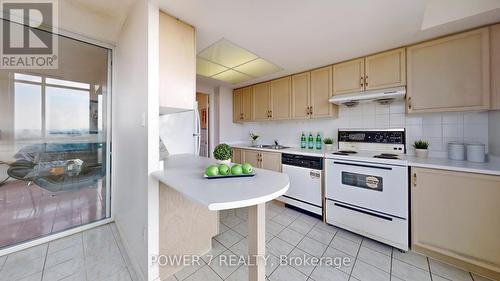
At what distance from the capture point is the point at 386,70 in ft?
6.64

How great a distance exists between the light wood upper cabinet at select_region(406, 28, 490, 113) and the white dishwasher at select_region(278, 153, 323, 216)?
1.22 meters

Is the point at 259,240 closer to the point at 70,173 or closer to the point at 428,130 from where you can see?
the point at 428,130

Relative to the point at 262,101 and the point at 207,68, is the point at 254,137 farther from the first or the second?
the point at 207,68

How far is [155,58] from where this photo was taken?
47.4 inches

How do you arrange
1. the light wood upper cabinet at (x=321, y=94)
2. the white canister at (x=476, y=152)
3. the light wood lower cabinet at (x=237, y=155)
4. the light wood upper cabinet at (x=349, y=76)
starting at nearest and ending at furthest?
the white canister at (x=476, y=152)
the light wood upper cabinet at (x=349, y=76)
the light wood upper cabinet at (x=321, y=94)
the light wood lower cabinet at (x=237, y=155)

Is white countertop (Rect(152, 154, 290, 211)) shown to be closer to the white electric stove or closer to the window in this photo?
the white electric stove

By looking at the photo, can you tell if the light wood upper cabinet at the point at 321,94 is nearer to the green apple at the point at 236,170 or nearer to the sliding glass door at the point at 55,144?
the green apple at the point at 236,170

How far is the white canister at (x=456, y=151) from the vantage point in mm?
1734

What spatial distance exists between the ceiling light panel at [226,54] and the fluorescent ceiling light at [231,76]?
0.34m

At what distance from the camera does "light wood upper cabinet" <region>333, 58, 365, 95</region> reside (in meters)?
2.20

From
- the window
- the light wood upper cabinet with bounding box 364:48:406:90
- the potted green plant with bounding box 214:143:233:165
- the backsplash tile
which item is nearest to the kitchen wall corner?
the backsplash tile

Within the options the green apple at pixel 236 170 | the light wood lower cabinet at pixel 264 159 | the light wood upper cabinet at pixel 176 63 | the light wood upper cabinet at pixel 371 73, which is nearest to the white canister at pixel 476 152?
the light wood upper cabinet at pixel 371 73

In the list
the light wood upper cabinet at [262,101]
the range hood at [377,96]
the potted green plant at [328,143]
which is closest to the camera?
the range hood at [377,96]

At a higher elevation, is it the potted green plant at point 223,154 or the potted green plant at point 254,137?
the potted green plant at point 254,137
